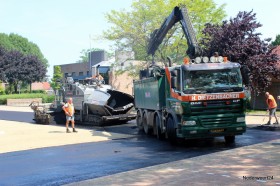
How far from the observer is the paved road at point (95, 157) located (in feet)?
Answer: 29.9

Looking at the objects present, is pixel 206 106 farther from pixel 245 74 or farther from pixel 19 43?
pixel 19 43

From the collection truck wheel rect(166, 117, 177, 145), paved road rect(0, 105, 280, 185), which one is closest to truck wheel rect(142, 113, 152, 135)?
paved road rect(0, 105, 280, 185)

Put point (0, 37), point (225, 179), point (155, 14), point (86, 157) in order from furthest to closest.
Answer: point (0, 37), point (155, 14), point (86, 157), point (225, 179)

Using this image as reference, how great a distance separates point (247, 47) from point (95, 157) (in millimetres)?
17693

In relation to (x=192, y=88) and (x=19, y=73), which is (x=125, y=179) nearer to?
(x=192, y=88)

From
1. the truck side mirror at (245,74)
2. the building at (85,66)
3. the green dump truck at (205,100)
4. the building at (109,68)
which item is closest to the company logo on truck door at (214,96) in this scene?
the green dump truck at (205,100)

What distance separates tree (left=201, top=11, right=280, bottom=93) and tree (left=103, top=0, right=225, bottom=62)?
6.10 metres

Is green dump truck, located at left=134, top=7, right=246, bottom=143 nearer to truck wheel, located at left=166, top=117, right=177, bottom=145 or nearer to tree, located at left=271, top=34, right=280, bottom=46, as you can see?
truck wheel, located at left=166, top=117, right=177, bottom=145

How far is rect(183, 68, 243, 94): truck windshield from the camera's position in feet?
41.3

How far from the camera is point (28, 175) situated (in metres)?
9.32

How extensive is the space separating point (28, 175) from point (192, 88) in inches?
232

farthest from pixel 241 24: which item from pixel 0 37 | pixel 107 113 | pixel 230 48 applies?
pixel 0 37

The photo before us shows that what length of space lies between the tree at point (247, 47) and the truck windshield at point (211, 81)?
1324 cm

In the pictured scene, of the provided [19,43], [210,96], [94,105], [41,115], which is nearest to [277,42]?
[94,105]
